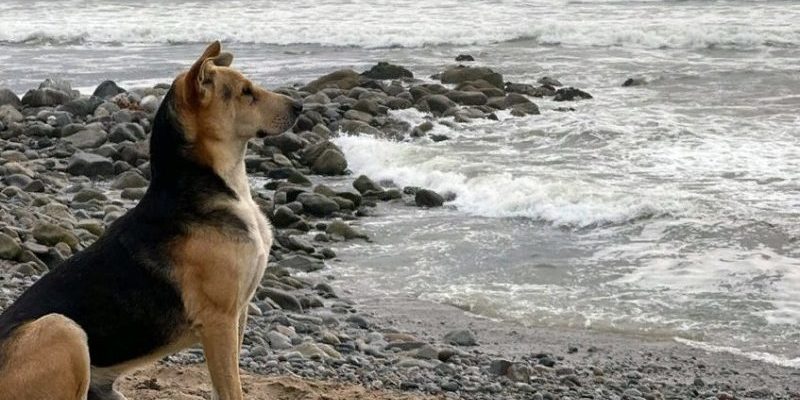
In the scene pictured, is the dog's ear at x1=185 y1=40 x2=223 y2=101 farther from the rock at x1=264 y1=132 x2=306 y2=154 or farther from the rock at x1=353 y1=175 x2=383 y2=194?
the rock at x1=264 y1=132 x2=306 y2=154

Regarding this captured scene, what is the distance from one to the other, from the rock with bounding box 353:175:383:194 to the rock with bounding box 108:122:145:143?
3642 millimetres

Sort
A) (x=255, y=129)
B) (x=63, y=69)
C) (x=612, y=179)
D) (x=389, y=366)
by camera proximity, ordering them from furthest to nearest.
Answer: (x=63, y=69) < (x=612, y=179) < (x=389, y=366) < (x=255, y=129)

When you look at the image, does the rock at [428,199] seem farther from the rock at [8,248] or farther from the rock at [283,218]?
the rock at [8,248]

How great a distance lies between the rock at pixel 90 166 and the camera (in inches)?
651

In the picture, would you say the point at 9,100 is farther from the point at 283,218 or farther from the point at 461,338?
the point at 461,338

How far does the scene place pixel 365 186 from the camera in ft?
53.1

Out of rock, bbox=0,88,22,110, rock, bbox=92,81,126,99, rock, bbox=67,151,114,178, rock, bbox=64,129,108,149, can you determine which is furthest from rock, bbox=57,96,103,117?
rock, bbox=67,151,114,178

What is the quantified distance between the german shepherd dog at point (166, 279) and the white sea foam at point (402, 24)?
25.5m

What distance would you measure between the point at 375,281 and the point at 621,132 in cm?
806

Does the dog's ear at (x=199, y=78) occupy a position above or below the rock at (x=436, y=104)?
above

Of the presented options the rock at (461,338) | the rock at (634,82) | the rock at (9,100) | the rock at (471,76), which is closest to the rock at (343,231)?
the rock at (461,338)

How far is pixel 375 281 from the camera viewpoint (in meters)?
12.4

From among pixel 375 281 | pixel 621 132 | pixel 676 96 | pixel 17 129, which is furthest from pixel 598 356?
pixel 676 96

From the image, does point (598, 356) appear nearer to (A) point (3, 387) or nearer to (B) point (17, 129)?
(A) point (3, 387)
